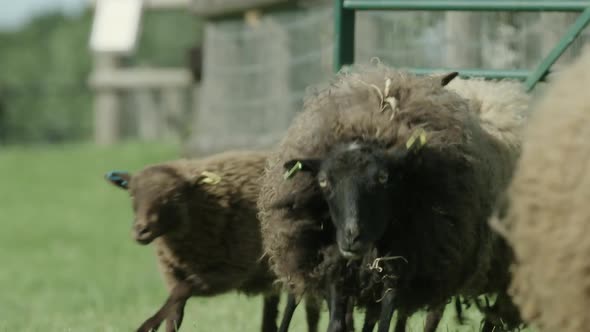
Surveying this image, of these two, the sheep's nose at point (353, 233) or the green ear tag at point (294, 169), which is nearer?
the sheep's nose at point (353, 233)

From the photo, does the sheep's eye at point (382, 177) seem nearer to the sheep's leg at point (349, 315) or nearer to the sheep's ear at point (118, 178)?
the sheep's leg at point (349, 315)

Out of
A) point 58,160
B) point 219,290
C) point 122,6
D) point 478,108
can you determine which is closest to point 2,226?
point 122,6

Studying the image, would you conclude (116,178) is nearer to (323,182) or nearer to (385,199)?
(323,182)

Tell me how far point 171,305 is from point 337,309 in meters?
1.79

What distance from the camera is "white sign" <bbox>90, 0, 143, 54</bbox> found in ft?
67.2

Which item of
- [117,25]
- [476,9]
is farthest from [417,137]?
[117,25]

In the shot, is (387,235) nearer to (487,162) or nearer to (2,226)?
(487,162)

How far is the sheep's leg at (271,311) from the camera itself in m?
8.27

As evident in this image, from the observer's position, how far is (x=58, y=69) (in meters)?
48.4

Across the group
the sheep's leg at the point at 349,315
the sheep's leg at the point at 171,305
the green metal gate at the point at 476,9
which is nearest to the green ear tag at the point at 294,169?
the sheep's leg at the point at 349,315

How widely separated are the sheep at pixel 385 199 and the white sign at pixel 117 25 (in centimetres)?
1429

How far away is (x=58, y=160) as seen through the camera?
87.6ft

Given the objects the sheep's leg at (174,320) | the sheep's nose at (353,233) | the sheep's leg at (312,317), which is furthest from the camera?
the sheep's leg at (312,317)

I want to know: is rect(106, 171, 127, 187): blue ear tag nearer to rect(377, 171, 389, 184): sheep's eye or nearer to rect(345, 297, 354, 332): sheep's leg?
rect(345, 297, 354, 332): sheep's leg
